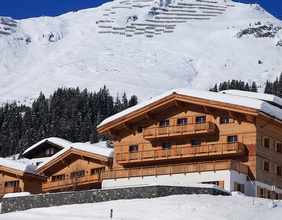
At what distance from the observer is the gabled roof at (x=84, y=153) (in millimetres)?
65000

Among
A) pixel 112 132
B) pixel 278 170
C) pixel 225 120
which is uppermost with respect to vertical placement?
pixel 225 120

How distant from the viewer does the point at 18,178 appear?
230 ft

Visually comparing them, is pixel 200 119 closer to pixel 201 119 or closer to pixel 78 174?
pixel 201 119

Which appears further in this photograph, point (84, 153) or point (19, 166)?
point (19, 166)

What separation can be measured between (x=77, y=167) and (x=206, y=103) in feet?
47.9

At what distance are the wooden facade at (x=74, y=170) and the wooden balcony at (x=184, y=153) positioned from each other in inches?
152

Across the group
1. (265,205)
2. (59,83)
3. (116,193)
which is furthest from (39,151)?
(59,83)

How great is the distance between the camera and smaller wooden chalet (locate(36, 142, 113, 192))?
64.9 m

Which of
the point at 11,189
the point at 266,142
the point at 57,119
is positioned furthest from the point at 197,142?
the point at 57,119

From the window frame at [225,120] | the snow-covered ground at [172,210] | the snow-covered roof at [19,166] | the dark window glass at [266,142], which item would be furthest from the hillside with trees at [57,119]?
the snow-covered ground at [172,210]

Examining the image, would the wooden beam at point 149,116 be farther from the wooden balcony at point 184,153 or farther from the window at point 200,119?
the window at point 200,119

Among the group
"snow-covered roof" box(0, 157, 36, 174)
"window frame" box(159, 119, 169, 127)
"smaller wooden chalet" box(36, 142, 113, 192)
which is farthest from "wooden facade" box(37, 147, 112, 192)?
"window frame" box(159, 119, 169, 127)

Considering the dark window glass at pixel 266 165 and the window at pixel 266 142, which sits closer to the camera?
the dark window glass at pixel 266 165

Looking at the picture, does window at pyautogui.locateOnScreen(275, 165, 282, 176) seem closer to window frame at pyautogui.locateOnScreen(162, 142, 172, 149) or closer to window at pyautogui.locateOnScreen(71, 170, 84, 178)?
window frame at pyautogui.locateOnScreen(162, 142, 172, 149)
